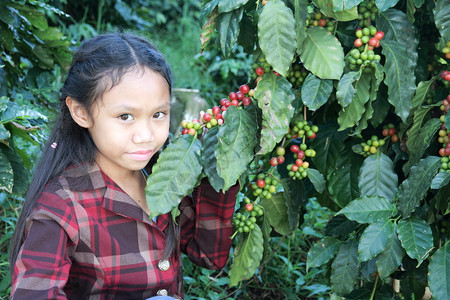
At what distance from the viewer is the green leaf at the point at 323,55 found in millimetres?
1222

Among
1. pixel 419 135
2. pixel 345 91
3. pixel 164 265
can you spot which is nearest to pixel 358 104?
pixel 345 91

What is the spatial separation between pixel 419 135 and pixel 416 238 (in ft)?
0.89

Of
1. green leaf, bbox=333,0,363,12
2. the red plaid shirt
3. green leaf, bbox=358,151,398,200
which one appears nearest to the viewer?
green leaf, bbox=333,0,363,12

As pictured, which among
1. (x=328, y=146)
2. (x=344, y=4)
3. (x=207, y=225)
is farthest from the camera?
(x=207, y=225)

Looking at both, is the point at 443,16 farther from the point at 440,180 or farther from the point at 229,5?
the point at 229,5

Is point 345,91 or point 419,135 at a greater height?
point 345,91

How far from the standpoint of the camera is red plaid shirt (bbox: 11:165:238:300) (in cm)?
125

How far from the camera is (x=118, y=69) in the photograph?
4.48 feet

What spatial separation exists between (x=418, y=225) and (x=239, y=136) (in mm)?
468

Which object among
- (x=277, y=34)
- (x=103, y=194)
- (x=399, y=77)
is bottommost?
(x=103, y=194)

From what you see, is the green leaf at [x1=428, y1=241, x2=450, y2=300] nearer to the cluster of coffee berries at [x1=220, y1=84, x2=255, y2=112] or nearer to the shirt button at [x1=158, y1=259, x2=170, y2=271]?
the cluster of coffee berries at [x1=220, y1=84, x2=255, y2=112]

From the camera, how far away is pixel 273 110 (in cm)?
122

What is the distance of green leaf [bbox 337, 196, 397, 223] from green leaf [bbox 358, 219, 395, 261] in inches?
0.9

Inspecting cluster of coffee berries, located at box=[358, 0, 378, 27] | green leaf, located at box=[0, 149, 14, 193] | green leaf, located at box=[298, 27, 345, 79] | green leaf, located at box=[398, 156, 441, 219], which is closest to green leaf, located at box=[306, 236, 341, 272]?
green leaf, located at box=[398, 156, 441, 219]
